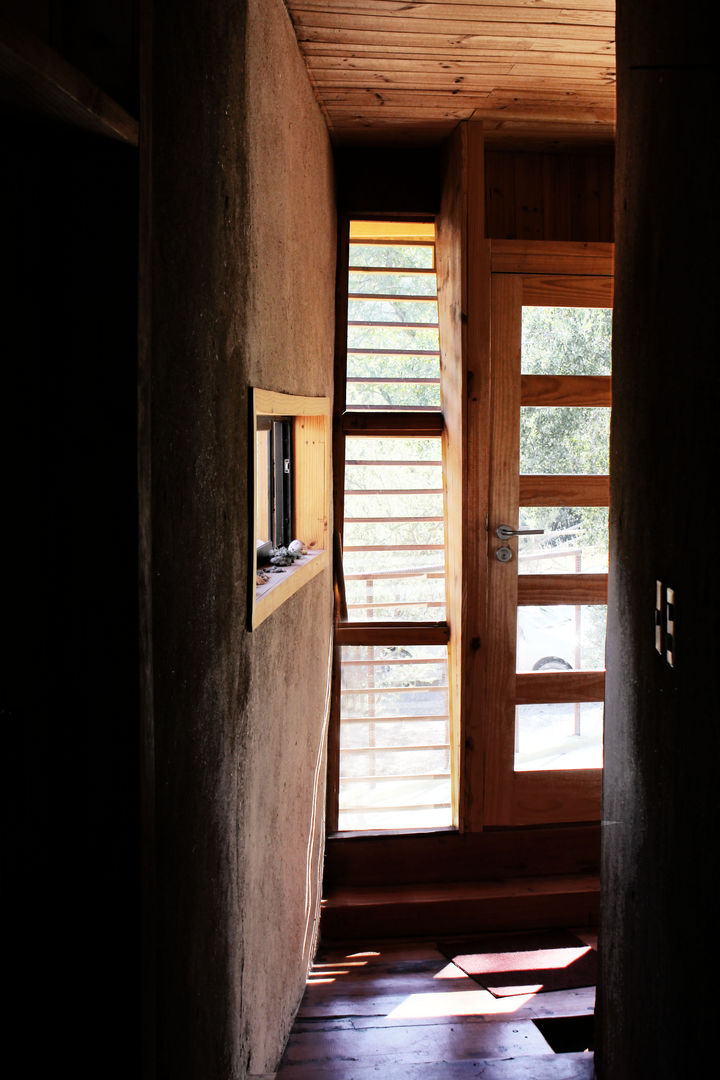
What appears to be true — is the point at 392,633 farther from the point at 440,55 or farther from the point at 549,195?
the point at 440,55

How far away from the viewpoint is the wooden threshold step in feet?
11.0

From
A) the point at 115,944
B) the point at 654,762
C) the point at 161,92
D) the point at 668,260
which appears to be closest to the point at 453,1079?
the point at 654,762

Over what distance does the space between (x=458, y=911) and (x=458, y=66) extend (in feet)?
10.1

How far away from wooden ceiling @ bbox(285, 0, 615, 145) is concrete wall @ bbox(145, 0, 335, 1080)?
266 millimetres

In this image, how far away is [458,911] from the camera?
339cm

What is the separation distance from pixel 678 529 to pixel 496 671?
86.3 inches

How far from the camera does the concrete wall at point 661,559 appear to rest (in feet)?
3.96

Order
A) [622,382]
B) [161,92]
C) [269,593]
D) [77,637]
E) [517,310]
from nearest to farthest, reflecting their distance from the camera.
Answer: [77,637] < [161,92] < [622,382] < [269,593] < [517,310]

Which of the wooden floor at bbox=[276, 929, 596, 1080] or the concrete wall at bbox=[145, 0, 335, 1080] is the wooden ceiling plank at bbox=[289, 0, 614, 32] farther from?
the wooden floor at bbox=[276, 929, 596, 1080]

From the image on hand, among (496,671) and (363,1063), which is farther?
(496,671)

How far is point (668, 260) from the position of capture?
4.51 feet

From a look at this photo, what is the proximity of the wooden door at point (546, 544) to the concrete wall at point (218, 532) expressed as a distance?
1236 mm

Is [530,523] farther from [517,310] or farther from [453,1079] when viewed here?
[453,1079]

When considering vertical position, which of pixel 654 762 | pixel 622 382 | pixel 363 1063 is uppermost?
pixel 622 382
